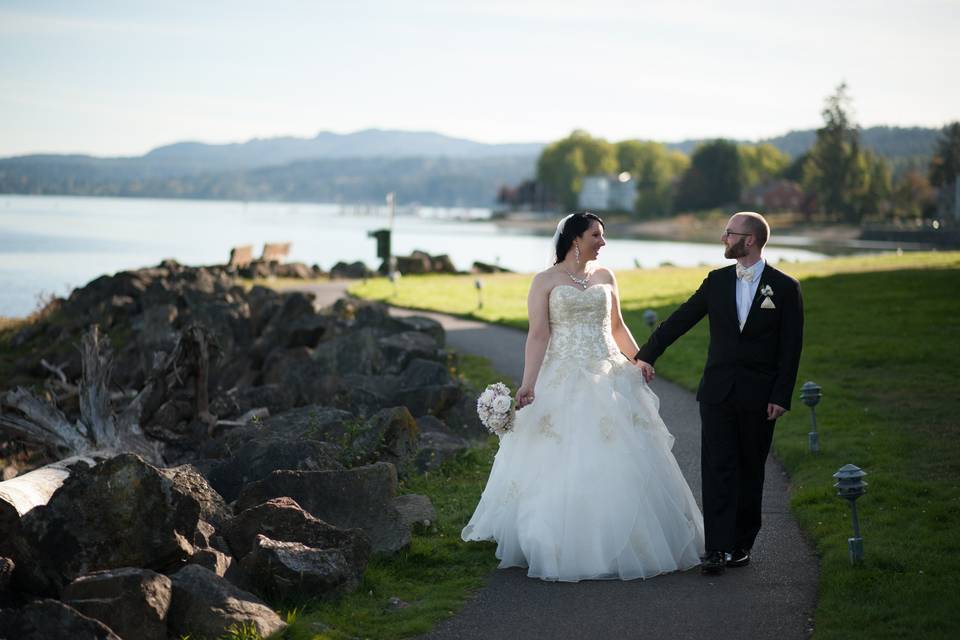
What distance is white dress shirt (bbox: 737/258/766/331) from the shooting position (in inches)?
334

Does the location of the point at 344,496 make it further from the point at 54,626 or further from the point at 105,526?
the point at 54,626

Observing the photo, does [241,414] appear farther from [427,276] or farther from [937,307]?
[427,276]

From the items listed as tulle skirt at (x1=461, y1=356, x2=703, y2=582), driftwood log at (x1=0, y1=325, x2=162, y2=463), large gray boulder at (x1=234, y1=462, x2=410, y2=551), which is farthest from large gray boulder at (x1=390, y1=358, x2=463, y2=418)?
tulle skirt at (x1=461, y1=356, x2=703, y2=582)

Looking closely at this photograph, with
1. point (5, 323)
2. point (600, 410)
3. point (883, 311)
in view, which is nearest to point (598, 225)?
point (600, 410)

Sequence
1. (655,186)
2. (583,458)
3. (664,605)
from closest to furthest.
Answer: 1. (664,605)
2. (583,458)
3. (655,186)

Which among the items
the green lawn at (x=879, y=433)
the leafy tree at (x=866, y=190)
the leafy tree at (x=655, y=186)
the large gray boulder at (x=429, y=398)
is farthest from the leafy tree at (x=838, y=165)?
the large gray boulder at (x=429, y=398)

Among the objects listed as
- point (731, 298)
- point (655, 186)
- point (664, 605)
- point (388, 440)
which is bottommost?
point (664, 605)

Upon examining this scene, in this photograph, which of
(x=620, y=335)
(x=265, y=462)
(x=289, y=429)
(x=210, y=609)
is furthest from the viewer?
(x=289, y=429)

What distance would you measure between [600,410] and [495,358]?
1203 cm

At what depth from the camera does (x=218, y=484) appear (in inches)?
425

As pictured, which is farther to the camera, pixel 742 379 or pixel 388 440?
pixel 388 440

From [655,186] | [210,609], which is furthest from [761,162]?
[210,609]

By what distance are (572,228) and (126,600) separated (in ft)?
14.4

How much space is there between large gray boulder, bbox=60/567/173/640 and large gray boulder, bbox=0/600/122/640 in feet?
1.24
